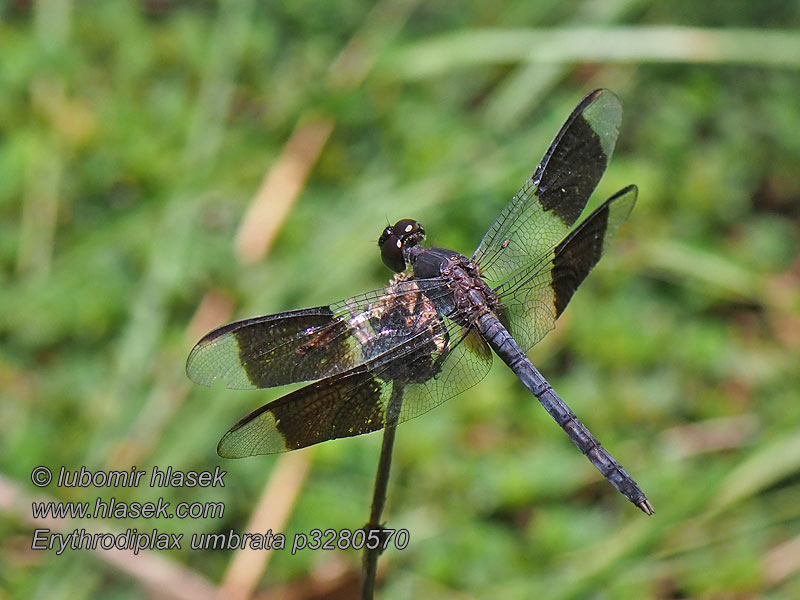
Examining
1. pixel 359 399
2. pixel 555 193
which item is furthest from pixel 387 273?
pixel 359 399

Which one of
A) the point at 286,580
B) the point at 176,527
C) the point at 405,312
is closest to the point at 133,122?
the point at 176,527

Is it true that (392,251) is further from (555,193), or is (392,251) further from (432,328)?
(555,193)

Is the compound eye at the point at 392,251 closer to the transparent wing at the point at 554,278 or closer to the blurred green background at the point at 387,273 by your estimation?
the transparent wing at the point at 554,278

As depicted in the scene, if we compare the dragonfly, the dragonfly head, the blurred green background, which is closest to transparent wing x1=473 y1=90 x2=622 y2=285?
the dragonfly

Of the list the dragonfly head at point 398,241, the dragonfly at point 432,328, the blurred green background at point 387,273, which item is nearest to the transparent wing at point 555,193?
the dragonfly at point 432,328

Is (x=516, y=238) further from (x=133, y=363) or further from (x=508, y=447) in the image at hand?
(x=133, y=363)

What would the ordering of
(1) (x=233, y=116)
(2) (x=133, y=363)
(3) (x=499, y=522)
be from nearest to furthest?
→ (3) (x=499, y=522) < (2) (x=133, y=363) < (1) (x=233, y=116)

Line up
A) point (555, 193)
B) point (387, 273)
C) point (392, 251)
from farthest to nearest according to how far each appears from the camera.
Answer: point (387, 273) → point (555, 193) → point (392, 251)

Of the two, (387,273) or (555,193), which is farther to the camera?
(387,273)
